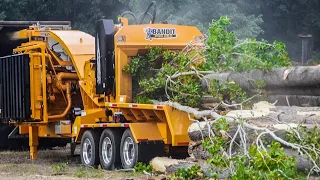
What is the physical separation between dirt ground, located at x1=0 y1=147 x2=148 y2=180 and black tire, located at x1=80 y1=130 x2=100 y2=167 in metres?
0.21

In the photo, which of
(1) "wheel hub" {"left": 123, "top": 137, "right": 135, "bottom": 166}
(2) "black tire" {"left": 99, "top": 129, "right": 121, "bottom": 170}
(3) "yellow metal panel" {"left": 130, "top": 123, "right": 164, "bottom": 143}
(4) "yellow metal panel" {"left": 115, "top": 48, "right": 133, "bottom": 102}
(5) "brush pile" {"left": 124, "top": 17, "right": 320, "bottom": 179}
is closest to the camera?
(5) "brush pile" {"left": 124, "top": 17, "right": 320, "bottom": 179}

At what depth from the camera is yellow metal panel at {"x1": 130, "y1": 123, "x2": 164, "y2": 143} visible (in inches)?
554

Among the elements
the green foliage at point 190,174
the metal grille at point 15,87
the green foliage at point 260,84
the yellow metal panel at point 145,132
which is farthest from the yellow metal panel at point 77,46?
the green foliage at point 190,174

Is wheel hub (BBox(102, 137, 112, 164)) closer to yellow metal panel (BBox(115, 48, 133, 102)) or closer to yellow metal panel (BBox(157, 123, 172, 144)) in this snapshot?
yellow metal panel (BBox(115, 48, 133, 102))

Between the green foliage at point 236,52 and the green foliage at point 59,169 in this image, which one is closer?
the green foliage at point 236,52

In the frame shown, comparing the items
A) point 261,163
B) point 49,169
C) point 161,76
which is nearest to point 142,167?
point 161,76

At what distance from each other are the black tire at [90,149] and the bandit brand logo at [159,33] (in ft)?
7.42

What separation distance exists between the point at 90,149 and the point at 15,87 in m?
2.90

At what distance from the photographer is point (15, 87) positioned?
17.6 meters

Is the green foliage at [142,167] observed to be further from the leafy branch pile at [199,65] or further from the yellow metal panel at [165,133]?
the leafy branch pile at [199,65]

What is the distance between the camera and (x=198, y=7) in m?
26.8

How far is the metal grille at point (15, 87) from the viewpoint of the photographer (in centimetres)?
1722

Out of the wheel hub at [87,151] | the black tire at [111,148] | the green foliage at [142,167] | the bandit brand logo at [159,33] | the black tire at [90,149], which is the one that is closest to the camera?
the green foliage at [142,167]

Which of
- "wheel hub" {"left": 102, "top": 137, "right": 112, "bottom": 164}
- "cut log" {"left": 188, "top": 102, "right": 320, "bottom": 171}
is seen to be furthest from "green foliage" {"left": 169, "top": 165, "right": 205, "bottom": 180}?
"wheel hub" {"left": 102, "top": 137, "right": 112, "bottom": 164}
